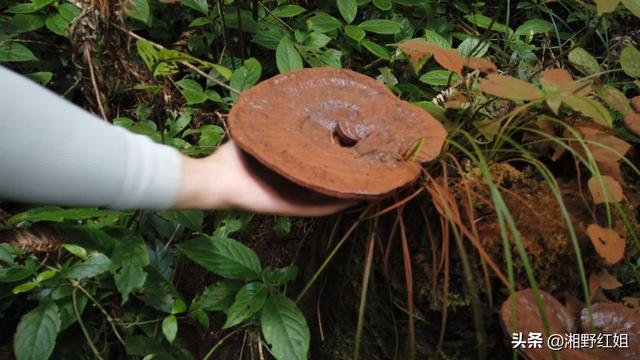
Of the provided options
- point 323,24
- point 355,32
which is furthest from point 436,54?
point 323,24

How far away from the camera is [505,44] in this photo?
2.03 metres

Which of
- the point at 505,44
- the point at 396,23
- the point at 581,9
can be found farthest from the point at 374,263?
the point at 581,9

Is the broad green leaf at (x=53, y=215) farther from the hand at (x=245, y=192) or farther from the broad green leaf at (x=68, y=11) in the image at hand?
the broad green leaf at (x=68, y=11)

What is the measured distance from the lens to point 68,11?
1.77 metres

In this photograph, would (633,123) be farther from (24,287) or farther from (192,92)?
(24,287)

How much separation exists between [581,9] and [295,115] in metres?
1.68

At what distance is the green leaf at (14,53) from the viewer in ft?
5.37

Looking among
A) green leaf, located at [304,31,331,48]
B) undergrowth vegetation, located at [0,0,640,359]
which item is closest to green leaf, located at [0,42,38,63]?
undergrowth vegetation, located at [0,0,640,359]

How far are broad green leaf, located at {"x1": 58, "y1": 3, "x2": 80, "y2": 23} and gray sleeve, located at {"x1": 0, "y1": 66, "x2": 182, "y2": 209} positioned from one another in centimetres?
99

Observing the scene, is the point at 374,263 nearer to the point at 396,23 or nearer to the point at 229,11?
the point at 396,23

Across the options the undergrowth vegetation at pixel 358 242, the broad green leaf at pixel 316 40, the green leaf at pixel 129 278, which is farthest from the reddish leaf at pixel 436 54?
the green leaf at pixel 129 278

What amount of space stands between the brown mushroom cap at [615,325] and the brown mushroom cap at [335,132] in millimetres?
464

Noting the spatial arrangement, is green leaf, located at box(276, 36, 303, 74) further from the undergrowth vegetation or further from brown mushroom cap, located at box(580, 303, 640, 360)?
brown mushroom cap, located at box(580, 303, 640, 360)

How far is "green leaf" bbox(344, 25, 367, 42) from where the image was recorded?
72.0 inches
